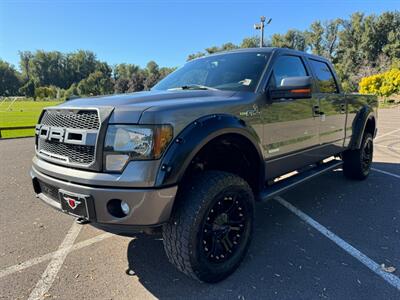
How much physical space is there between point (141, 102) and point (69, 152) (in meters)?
0.69

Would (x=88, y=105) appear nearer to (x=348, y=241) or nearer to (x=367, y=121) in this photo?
(x=348, y=241)

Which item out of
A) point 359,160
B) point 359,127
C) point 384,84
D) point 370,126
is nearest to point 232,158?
point 359,127

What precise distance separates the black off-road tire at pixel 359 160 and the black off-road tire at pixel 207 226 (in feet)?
11.1

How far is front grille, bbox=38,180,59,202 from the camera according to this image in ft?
8.33

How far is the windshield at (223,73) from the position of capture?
10.8ft

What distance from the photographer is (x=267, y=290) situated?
253cm

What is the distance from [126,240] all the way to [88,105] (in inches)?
65.7

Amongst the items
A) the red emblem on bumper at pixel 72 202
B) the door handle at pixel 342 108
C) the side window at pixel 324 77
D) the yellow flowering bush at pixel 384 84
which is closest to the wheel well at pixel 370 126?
the door handle at pixel 342 108

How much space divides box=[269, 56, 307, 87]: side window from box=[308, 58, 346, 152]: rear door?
37 centimetres

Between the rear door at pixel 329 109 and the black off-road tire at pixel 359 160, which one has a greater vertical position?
the rear door at pixel 329 109

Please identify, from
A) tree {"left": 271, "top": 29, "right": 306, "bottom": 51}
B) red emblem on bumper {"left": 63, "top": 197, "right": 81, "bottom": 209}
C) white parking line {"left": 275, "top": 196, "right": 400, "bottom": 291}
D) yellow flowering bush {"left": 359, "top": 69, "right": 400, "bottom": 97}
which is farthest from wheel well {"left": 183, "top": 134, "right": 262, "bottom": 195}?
tree {"left": 271, "top": 29, "right": 306, "bottom": 51}

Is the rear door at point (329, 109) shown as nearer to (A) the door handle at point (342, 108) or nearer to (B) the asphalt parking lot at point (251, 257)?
(A) the door handle at point (342, 108)

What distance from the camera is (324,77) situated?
15.2 ft

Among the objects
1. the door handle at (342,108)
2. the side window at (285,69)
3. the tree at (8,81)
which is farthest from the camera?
the tree at (8,81)
